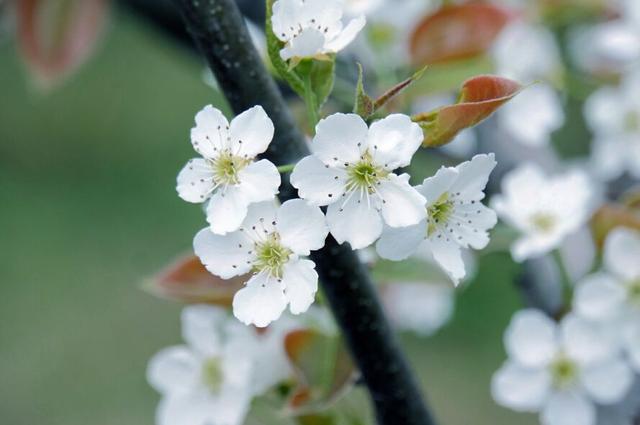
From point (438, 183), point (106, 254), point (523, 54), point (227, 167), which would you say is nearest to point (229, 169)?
point (227, 167)

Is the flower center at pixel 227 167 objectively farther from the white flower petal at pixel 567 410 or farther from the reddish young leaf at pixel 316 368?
the white flower petal at pixel 567 410

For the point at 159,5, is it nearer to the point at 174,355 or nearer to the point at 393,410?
the point at 174,355

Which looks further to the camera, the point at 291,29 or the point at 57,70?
the point at 57,70

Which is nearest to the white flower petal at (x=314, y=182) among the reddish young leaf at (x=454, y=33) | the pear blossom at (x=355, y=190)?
the pear blossom at (x=355, y=190)

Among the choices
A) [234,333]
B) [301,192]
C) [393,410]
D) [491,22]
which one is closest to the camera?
[301,192]

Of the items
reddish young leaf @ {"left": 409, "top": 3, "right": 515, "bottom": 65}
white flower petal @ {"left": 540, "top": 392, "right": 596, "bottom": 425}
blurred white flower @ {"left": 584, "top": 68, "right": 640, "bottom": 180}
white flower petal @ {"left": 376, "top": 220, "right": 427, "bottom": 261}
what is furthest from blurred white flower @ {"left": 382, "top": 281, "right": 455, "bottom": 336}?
white flower petal @ {"left": 376, "top": 220, "right": 427, "bottom": 261}

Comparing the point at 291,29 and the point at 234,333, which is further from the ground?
the point at 291,29

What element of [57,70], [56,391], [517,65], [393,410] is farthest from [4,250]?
[393,410]
